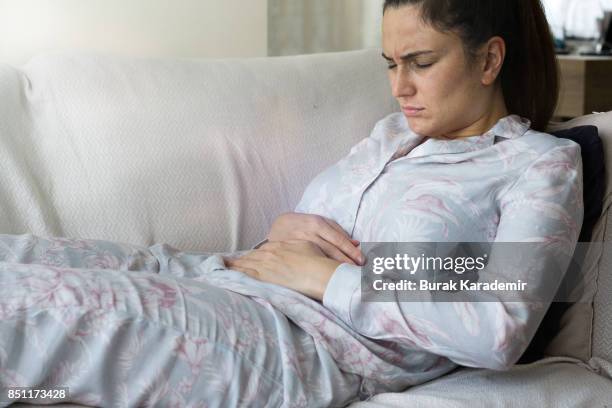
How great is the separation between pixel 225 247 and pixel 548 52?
27.0 inches

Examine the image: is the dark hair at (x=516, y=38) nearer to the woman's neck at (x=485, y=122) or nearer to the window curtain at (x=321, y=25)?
the woman's neck at (x=485, y=122)

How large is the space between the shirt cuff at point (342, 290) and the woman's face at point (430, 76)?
326 mm

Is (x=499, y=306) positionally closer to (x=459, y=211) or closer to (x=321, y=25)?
(x=459, y=211)

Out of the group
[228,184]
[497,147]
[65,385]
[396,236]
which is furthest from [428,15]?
[65,385]

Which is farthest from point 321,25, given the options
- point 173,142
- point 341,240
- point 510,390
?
point 510,390

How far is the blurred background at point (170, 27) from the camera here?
1.92m

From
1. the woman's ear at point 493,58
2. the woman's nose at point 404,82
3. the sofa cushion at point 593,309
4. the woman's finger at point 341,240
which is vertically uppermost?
the woman's ear at point 493,58

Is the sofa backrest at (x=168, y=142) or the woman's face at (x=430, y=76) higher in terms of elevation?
the woman's face at (x=430, y=76)

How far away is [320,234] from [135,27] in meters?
0.85

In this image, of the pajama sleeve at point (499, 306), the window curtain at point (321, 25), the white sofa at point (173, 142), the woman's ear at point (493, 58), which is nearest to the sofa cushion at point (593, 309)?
the white sofa at point (173, 142)

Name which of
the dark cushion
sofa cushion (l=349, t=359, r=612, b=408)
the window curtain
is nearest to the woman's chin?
the dark cushion

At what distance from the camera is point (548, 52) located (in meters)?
1.54

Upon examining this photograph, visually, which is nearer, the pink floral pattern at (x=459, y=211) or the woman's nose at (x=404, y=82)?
the pink floral pattern at (x=459, y=211)

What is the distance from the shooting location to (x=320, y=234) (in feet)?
4.87
